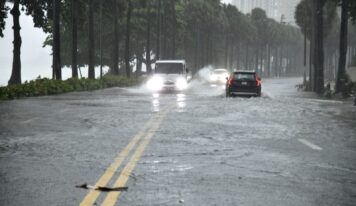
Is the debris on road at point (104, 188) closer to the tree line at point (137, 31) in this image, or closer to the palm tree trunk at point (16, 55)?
the tree line at point (137, 31)

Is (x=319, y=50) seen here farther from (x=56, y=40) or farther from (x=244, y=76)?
(x=56, y=40)

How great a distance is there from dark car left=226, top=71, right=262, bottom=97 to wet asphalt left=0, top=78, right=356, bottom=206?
15.3 m

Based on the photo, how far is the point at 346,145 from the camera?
13.8 m

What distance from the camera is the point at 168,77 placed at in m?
45.4

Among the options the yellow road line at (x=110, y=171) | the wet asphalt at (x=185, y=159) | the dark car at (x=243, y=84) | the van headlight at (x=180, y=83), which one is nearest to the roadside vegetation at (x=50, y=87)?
the van headlight at (x=180, y=83)

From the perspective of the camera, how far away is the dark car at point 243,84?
3581 centimetres

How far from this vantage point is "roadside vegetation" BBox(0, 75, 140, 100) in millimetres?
32281

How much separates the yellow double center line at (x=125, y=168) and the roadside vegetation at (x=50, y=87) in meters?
15.8

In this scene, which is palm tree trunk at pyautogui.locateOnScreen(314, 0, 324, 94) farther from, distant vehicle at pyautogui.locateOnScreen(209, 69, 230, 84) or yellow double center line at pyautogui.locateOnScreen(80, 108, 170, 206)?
yellow double center line at pyautogui.locateOnScreen(80, 108, 170, 206)

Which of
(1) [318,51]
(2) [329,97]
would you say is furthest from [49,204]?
(1) [318,51]

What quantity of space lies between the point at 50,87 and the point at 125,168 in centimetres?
2925

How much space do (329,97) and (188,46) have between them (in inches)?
3047

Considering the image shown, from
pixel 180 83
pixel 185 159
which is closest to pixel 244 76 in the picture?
pixel 180 83

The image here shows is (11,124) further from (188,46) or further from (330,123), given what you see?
(188,46)
